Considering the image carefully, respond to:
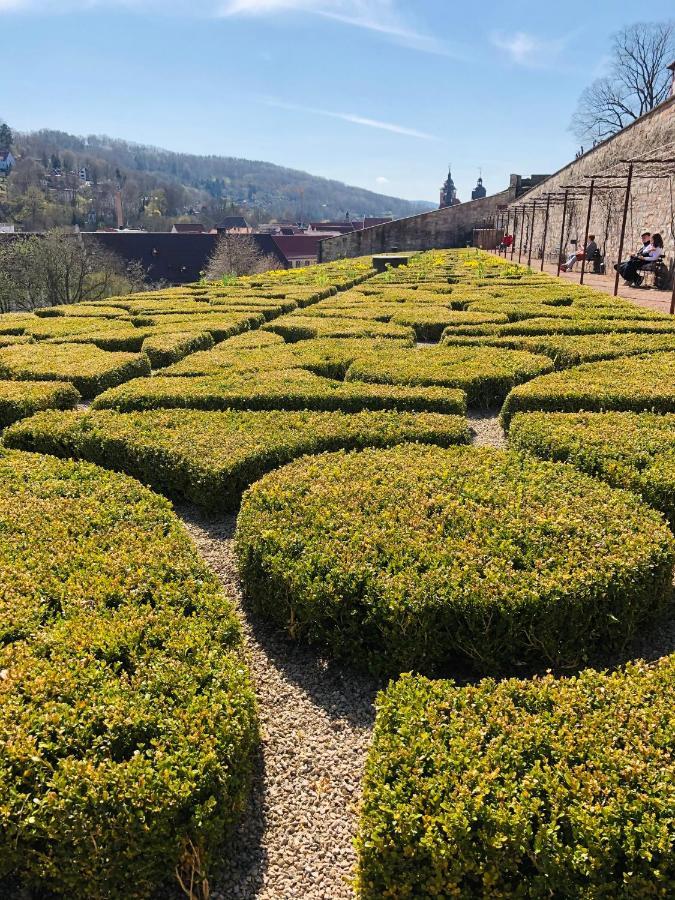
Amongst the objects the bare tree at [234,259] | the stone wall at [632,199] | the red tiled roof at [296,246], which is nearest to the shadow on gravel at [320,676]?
the stone wall at [632,199]

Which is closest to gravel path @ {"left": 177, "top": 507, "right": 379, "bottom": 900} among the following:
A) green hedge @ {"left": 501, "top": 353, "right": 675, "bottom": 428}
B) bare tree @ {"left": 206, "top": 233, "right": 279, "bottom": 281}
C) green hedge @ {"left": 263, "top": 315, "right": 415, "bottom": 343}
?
green hedge @ {"left": 501, "top": 353, "right": 675, "bottom": 428}

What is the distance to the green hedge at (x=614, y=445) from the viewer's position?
539cm

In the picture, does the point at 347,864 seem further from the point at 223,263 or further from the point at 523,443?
→ the point at 223,263

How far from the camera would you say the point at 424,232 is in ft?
166

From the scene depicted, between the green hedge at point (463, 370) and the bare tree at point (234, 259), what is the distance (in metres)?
43.8

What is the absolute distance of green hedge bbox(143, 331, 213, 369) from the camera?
1215 centimetres

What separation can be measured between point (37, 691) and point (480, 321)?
40.0 feet

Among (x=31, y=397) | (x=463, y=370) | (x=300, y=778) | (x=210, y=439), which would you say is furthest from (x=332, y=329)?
(x=300, y=778)

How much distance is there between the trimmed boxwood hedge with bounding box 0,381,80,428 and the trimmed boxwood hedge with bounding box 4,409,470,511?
88 cm

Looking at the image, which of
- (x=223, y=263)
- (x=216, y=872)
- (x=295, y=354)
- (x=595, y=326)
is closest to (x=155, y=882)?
(x=216, y=872)

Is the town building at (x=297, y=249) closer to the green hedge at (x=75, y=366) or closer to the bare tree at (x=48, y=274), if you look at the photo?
the bare tree at (x=48, y=274)

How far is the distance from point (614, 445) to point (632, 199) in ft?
68.6

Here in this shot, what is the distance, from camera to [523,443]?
22.6 ft

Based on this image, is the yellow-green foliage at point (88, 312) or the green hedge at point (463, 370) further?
the yellow-green foliage at point (88, 312)
